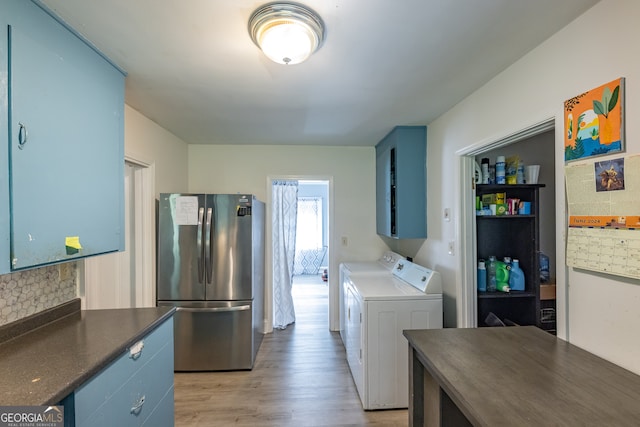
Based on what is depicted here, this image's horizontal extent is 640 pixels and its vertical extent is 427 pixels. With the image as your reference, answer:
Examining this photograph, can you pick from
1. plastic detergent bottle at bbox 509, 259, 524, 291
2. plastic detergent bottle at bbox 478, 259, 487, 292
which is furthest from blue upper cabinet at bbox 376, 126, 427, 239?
plastic detergent bottle at bbox 509, 259, 524, 291

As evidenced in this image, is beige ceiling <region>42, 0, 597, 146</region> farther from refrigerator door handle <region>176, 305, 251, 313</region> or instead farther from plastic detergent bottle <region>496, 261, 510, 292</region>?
refrigerator door handle <region>176, 305, 251, 313</region>

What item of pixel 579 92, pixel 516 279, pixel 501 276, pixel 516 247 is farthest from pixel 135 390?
pixel 516 247

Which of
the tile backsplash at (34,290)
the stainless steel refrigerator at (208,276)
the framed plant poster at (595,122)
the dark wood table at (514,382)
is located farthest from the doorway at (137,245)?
the framed plant poster at (595,122)

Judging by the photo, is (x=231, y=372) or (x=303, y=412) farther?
(x=231, y=372)

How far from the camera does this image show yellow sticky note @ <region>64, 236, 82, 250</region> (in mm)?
1308

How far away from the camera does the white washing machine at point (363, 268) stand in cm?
300

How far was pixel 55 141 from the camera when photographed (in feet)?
4.12

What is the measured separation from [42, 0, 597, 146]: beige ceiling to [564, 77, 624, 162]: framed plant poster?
277mm

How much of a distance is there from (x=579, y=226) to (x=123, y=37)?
7.43 feet

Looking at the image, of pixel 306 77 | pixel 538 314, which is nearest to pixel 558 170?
pixel 306 77

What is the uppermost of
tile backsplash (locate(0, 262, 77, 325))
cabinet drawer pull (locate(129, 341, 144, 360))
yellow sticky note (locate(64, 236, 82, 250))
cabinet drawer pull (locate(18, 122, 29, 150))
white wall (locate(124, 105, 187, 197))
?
white wall (locate(124, 105, 187, 197))

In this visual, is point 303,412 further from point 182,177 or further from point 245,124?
point 182,177

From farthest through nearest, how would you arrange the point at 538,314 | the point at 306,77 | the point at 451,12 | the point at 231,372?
the point at 231,372 → the point at 538,314 → the point at 306,77 → the point at 451,12

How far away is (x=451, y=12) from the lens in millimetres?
1218
